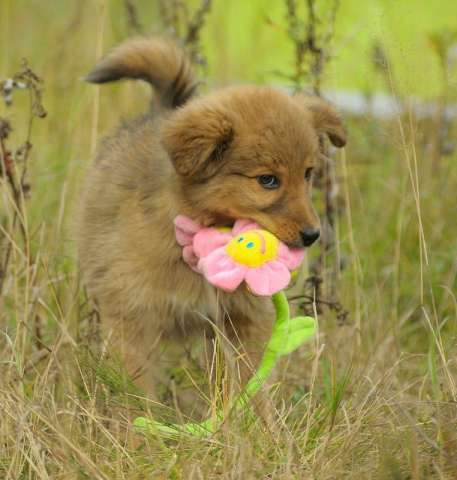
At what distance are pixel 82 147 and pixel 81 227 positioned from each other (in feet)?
4.72

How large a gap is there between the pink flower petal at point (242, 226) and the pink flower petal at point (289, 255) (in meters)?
0.11

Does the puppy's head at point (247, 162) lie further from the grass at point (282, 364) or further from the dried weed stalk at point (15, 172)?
the dried weed stalk at point (15, 172)

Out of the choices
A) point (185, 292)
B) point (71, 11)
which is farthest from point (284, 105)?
point (71, 11)

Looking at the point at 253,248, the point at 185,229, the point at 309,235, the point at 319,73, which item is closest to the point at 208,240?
the point at 185,229

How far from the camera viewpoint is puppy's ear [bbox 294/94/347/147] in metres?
3.60

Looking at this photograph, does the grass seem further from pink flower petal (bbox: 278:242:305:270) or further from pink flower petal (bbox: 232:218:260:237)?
pink flower petal (bbox: 232:218:260:237)

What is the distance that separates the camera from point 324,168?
4352 mm

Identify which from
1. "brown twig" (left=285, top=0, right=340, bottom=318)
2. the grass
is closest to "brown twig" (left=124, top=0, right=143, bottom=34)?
the grass

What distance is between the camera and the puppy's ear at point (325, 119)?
360cm

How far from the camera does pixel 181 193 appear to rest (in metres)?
3.31

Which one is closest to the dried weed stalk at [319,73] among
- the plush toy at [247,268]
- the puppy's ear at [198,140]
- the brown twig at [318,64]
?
the brown twig at [318,64]

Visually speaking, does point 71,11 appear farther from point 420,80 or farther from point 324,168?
point 420,80

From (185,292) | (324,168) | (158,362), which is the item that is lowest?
(158,362)

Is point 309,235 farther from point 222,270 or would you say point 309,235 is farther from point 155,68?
point 155,68
